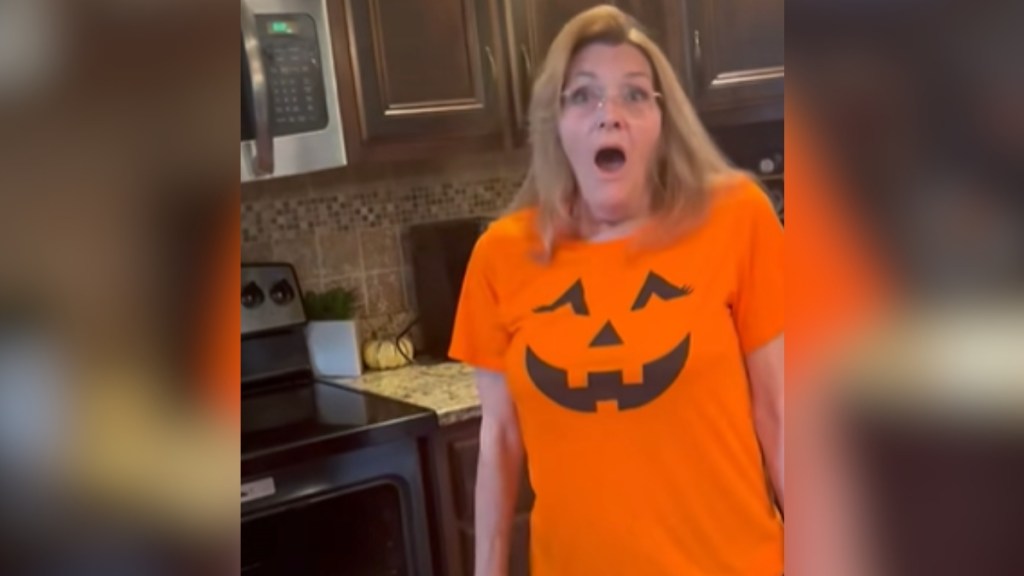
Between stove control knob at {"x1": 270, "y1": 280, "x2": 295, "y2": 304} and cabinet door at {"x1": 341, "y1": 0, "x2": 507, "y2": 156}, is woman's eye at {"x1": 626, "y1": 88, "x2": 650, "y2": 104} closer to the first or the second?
cabinet door at {"x1": 341, "y1": 0, "x2": 507, "y2": 156}

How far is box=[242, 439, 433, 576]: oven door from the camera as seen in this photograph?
0.54m

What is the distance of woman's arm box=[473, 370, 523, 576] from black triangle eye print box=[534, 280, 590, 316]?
0.05m

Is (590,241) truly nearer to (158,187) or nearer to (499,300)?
(499,300)

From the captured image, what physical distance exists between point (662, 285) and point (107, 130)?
0.30m

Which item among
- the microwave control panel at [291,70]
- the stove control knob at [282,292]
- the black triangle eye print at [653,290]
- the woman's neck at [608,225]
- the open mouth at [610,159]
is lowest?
the stove control knob at [282,292]

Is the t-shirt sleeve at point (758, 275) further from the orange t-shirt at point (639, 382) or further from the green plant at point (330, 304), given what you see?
the green plant at point (330, 304)

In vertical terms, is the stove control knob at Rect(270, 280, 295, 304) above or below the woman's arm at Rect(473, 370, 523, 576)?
above

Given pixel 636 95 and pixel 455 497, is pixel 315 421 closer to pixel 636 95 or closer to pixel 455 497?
pixel 455 497

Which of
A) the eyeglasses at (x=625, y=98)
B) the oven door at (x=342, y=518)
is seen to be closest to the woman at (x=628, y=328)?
the eyeglasses at (x=625, y=98)

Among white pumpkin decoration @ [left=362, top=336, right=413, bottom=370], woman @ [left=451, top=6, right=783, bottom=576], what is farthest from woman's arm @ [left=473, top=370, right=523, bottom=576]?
white pumpkin decoration @ [left=362, top=336, right=413, bottom=370]

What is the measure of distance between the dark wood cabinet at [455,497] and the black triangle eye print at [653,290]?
0.12 metres

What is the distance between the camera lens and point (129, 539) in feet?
0.87

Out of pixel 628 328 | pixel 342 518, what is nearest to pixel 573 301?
pixel 628 328

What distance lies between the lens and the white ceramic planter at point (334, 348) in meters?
0.60
